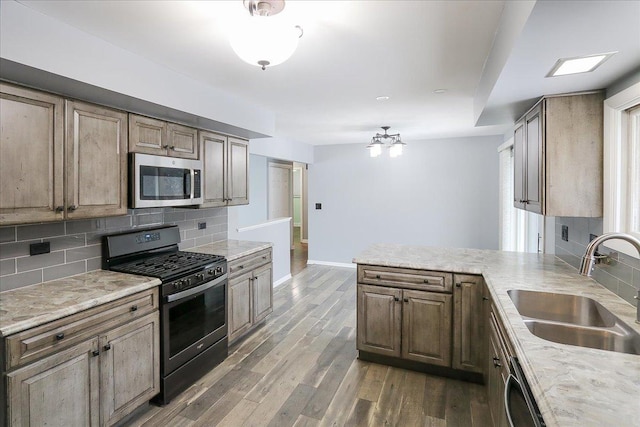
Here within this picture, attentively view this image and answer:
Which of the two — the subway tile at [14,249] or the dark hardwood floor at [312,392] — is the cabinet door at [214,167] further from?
the dark hardwood floor at [312,392]

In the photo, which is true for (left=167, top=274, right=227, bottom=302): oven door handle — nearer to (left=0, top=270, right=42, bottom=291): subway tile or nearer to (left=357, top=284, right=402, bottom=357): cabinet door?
(left=0, top=270, right=42, bottom=291): subway tile

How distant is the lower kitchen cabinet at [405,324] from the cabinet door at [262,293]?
115cm

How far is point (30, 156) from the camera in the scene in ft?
5.78

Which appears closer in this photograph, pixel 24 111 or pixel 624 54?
pixel 624 54

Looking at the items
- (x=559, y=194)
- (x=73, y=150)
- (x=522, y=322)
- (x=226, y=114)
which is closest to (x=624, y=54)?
(x=559, y=194)

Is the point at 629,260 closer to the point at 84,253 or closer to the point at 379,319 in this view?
the point at 379,319

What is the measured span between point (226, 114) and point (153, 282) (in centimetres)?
161

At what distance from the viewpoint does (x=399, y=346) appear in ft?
8.79

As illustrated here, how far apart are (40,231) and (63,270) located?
0.31m

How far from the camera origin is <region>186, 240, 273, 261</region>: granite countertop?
Result: 3082 millimetres

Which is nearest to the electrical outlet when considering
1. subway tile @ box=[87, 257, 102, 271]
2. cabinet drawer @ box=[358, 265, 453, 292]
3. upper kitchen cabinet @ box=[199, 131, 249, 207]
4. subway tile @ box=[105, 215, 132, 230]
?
subway tile @ box=[87, 257, 102, 271]

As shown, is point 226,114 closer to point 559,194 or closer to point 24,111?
point 24,111

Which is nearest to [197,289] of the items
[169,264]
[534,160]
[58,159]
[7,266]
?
[169,264]

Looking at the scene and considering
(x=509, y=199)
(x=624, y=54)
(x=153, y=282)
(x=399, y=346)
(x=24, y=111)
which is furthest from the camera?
(x=509, y=199)
